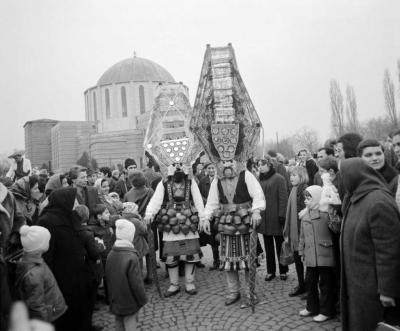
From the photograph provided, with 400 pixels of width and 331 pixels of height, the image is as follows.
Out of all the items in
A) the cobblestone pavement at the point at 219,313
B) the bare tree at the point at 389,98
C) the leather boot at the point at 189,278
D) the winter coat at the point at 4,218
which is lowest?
the cobblestone pavement at the point at 219,313

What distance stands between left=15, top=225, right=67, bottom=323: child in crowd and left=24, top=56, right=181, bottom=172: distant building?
72388mm

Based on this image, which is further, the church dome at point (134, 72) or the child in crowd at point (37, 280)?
the church dome at point (134, 72)

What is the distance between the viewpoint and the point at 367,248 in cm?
310

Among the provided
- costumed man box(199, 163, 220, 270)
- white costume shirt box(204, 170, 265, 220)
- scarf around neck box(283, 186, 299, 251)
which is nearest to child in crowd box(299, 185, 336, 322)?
scarf around neck box(283, 186, 299, 251)

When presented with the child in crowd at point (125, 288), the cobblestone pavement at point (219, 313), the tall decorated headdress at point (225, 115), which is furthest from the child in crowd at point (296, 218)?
the child in crowd at point (125, 288)

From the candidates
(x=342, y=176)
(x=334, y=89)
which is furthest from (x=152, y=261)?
(x=334, y=89)

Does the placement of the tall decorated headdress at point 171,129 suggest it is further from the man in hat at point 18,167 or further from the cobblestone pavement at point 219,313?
the man in hat at point 18,167

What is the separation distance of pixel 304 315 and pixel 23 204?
3935 millimetres

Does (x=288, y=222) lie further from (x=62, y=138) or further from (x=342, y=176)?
(x=62, y=138)

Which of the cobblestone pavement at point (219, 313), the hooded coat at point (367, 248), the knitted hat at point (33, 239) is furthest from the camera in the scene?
the cobblestone pavement at point (219, 313)

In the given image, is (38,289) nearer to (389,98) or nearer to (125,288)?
(125,288)

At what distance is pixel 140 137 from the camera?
76.7 meters

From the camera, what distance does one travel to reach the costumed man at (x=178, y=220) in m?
5.86

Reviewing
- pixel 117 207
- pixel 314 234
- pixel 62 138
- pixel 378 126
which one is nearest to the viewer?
pixel 314 234
